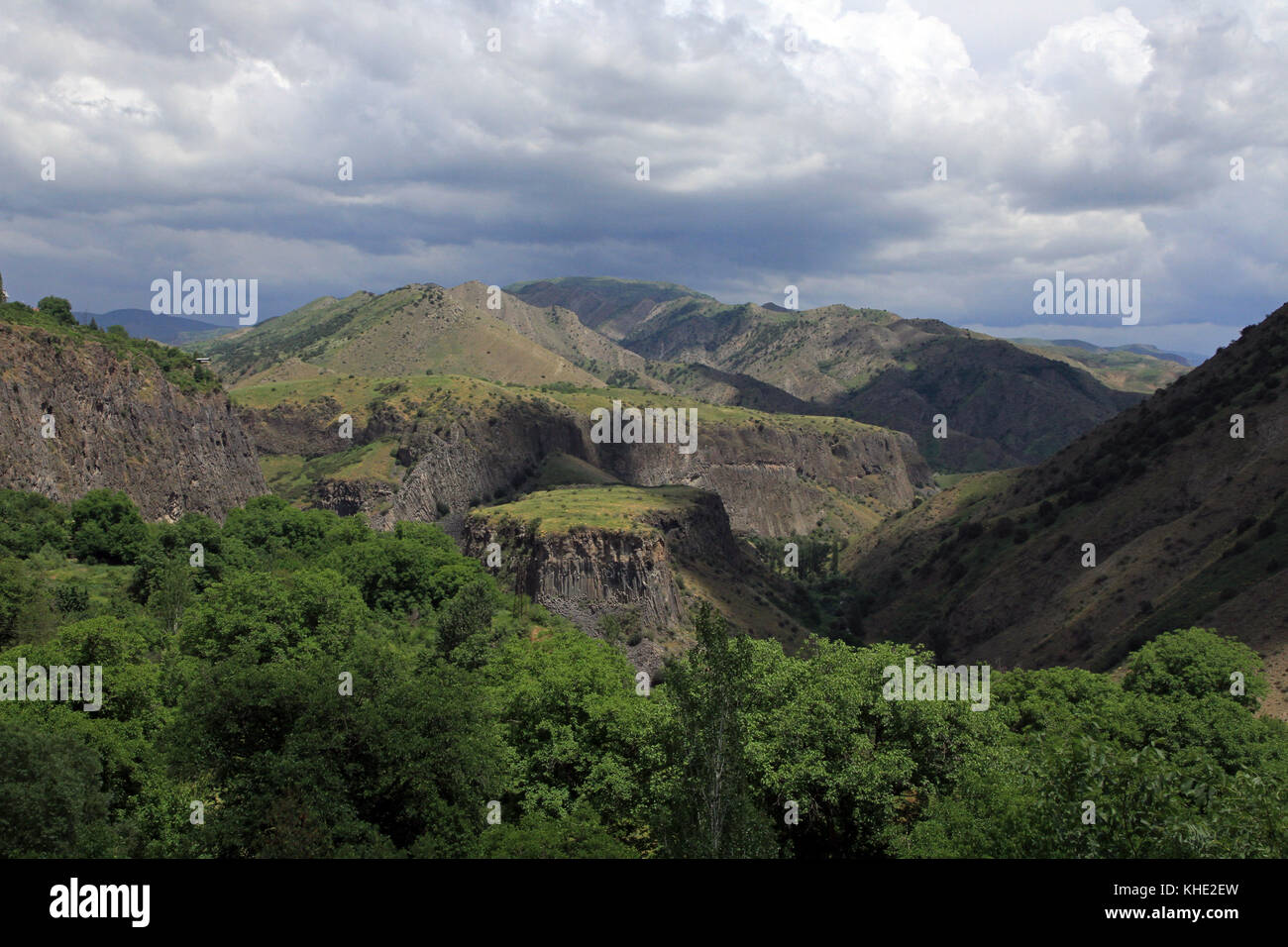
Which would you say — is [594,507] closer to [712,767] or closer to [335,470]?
[335,470]

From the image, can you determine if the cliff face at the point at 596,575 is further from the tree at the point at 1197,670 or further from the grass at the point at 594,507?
the tree at the point at 1197,670

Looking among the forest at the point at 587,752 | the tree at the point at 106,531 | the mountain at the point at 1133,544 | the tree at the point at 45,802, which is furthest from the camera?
the tree at the point at 106,531

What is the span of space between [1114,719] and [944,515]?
439ft

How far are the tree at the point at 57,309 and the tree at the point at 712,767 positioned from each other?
112417 millimetres

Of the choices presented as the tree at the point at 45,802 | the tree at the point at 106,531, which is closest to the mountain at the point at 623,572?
the tree at the point at 106,531

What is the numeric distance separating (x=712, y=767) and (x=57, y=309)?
4647 inches

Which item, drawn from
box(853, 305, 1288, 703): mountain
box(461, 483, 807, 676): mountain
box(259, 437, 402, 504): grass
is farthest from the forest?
box(259, 437, 402, 504): grass

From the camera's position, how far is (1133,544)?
341 feet

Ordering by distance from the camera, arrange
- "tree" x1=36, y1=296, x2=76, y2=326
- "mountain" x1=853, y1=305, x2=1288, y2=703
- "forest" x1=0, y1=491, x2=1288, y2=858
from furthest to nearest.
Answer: "tree" x1=36, y1=296, x2=76, y2=326
"mountain" x1=853, y1=305, x2=1288, y2=703
"forest" x1=0, y1=491, x2=1288, y2=858

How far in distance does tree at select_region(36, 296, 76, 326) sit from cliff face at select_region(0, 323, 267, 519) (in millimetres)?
12141

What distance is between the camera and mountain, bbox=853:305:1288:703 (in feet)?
273

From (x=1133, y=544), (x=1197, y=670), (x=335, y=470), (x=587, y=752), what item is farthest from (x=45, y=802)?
(x=335, y=470)

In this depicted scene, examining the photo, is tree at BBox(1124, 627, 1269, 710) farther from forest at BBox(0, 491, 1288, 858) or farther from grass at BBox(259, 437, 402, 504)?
grass at BBox(259, 437, 402, 504)

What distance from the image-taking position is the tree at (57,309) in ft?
385
